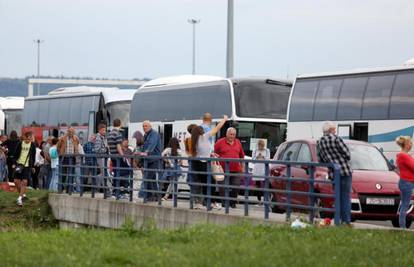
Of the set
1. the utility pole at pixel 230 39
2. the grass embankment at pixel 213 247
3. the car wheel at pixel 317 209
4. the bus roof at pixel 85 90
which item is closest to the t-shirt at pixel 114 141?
the car wheel at pixel 317 209

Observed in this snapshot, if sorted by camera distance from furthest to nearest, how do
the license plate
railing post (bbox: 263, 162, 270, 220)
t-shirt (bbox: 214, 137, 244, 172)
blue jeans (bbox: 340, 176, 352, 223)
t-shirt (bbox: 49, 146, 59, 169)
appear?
1. t-shirt (bbox: 49, 146, 59, 169)
2. t-shirt (bbox: 214, 137, 244, 172)
3. the license plate
4. railing post (bbox: 263, 162, 270, 220)
5. blue jeans (bbox: 340, 176, 352, 223)

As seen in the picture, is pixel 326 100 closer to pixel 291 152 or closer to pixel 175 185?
pixel 291 152

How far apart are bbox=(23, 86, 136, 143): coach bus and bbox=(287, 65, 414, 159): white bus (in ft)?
44.6

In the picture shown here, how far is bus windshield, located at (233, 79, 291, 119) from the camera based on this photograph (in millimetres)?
36438

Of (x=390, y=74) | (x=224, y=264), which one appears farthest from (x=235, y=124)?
(x=224, y=264)

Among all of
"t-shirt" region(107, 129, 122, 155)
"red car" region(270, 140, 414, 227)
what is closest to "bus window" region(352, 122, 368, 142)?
"t-shirt" region(107, 129, 122, 155)

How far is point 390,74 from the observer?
3133cm

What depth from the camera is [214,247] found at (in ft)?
45.3

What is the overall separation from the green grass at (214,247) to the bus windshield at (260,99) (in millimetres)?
19860

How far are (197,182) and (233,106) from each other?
14522 millimetres

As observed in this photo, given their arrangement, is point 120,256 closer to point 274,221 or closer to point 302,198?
point 274,221

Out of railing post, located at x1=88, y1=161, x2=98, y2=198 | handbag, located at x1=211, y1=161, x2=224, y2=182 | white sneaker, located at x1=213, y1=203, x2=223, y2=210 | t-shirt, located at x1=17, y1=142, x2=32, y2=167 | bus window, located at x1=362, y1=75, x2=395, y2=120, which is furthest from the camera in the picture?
bus window, located at x1=362, y1=75, x2=395, y2=120

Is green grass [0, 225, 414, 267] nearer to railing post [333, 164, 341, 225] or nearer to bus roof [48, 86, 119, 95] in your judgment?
railing post [333, 164, 341, 225]

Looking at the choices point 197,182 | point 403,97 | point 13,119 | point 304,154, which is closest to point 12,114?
point 13,119
